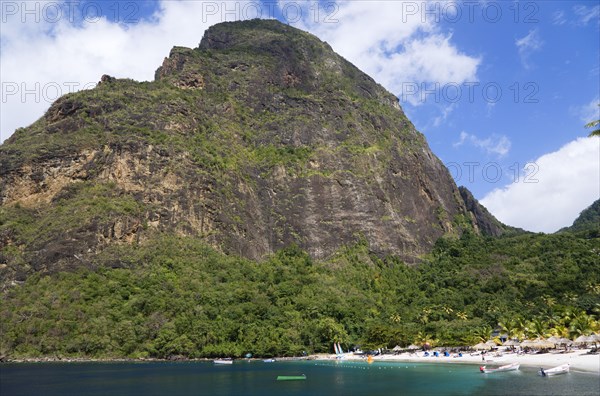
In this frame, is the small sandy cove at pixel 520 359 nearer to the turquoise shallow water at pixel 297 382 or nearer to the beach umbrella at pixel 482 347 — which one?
the turquoise shallow water at pixel 297 382

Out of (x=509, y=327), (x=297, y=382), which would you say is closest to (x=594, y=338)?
(x=509, y=327)

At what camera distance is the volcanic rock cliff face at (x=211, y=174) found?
5197 inches

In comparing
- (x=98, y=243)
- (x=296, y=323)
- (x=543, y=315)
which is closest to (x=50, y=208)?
(x=98, y=243)

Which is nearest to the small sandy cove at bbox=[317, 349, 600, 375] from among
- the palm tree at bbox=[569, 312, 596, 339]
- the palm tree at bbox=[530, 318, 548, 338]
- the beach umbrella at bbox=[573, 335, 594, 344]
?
the beach umbrella at bbox=[573, 335, 594, 344]

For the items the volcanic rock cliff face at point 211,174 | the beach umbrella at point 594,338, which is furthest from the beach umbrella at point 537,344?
the volcanic rock cliff face at point 211,174

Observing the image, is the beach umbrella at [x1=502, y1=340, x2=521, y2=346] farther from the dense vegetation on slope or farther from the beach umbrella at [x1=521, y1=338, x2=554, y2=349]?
the beach umbrella at [x1=521, y1=338, x2=554, y2=349]

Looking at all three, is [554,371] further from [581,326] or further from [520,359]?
[581,326]

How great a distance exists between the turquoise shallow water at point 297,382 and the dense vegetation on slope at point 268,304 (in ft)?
62.3

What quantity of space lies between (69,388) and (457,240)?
136 m

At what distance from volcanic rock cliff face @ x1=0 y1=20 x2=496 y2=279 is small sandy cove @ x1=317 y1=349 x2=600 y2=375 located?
59107 mm

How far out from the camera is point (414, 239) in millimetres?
164750

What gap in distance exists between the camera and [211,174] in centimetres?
15400

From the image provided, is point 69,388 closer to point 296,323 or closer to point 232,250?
point 296,323

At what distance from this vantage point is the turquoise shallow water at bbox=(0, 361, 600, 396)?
54.2m
